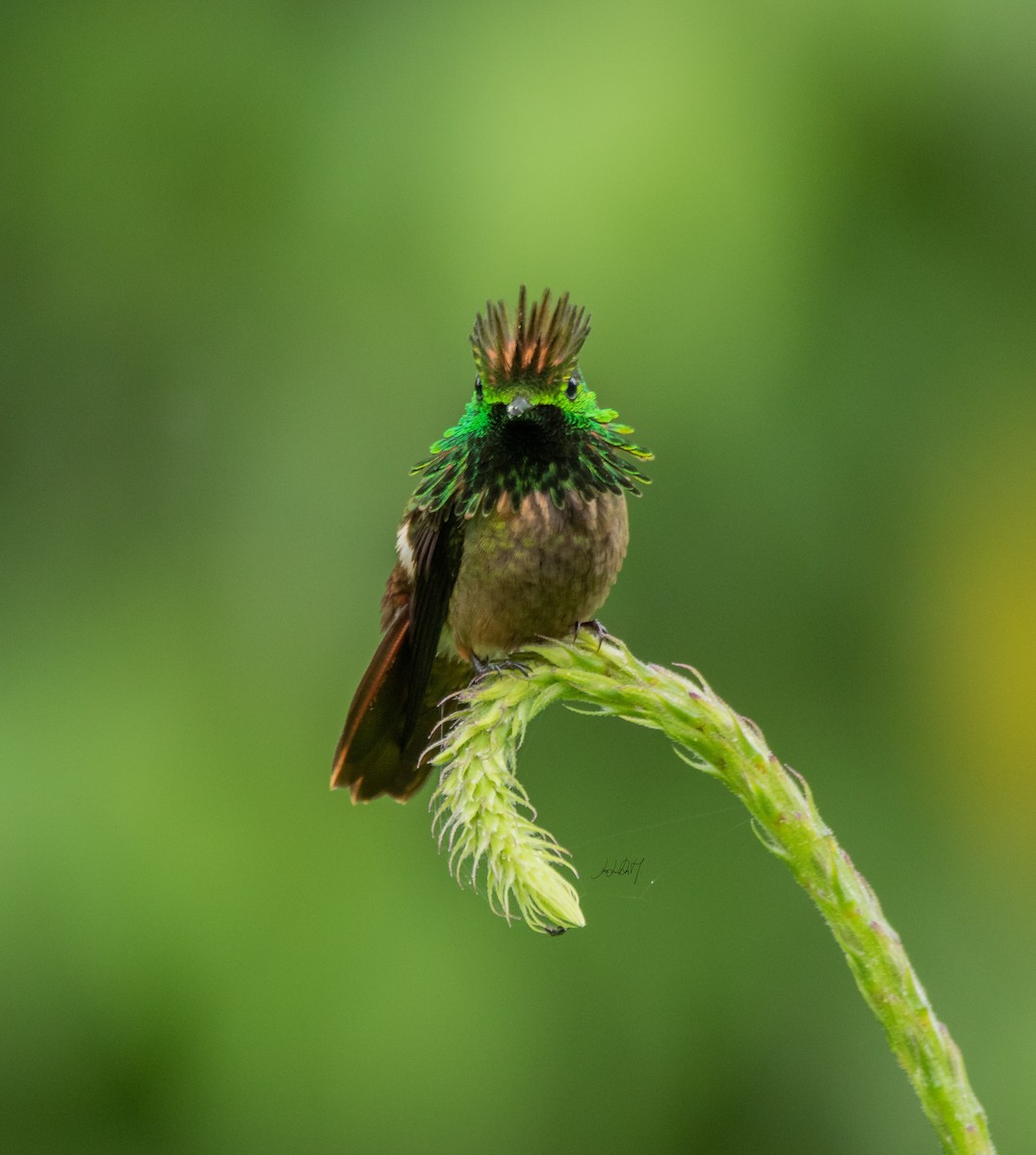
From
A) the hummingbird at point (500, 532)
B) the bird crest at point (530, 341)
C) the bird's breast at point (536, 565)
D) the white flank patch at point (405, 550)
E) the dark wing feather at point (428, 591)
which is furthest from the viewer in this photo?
the white flank patch at point (405, 550)

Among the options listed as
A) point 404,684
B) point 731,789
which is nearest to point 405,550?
point 404,684

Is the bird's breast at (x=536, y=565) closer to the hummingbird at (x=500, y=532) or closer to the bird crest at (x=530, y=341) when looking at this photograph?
the hummingbird at (x=500, y=532)

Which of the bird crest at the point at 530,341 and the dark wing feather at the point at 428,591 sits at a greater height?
the bird crest at the point at 530,341

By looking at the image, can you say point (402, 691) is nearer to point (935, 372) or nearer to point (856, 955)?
point (856, 955)

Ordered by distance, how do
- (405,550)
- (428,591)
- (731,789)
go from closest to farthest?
(731,789) < (428,591) < (405,550)

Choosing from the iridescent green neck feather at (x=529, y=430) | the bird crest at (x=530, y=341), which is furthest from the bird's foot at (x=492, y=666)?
the bird crest at (x=530, y=341)

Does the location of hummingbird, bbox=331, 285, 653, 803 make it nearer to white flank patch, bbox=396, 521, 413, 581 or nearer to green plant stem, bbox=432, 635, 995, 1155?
white flank patch, bbox=396, 521, 413, 581

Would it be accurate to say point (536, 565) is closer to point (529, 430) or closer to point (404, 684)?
point (529, 430)
